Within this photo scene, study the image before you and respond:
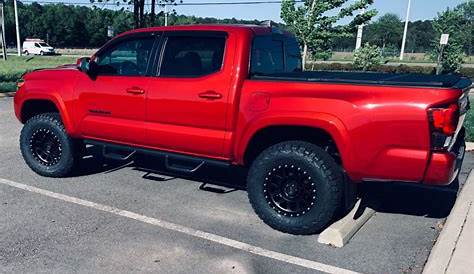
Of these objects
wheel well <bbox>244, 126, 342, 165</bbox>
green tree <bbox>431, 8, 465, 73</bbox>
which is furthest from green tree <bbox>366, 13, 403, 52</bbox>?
wheel well <bbox>244, 126, 342, 165</bbox>

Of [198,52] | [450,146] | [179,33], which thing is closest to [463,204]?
[450,146]

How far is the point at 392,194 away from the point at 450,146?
1.94m

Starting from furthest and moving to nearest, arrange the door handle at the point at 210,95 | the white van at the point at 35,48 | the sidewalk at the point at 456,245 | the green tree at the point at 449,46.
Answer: the white van at the point at 35,48 → the green tree at the point at 449,46 → the door handle at the point at 210,95 → the sidewalk at the point at 456,245

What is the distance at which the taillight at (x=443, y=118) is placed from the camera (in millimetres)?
3279

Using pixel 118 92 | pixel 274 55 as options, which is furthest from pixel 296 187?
pixel 118 92

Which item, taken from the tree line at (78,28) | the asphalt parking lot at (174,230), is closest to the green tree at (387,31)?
the tree line at (78,28)

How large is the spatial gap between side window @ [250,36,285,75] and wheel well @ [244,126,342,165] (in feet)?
2.08

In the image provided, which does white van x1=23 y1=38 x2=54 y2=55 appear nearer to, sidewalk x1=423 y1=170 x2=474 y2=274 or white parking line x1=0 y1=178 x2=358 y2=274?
white parking line x1=0 y1=178 x2=358 y2=274

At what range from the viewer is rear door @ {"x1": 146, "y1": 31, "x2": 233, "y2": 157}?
4.21 metres

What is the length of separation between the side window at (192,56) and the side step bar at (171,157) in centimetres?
86

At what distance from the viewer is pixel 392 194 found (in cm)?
534

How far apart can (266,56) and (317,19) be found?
13.9 m

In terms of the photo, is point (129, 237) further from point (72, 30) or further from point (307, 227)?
point (72, 30)

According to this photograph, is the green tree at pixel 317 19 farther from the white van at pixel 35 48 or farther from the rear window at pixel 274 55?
the white van at pixel 35 48
